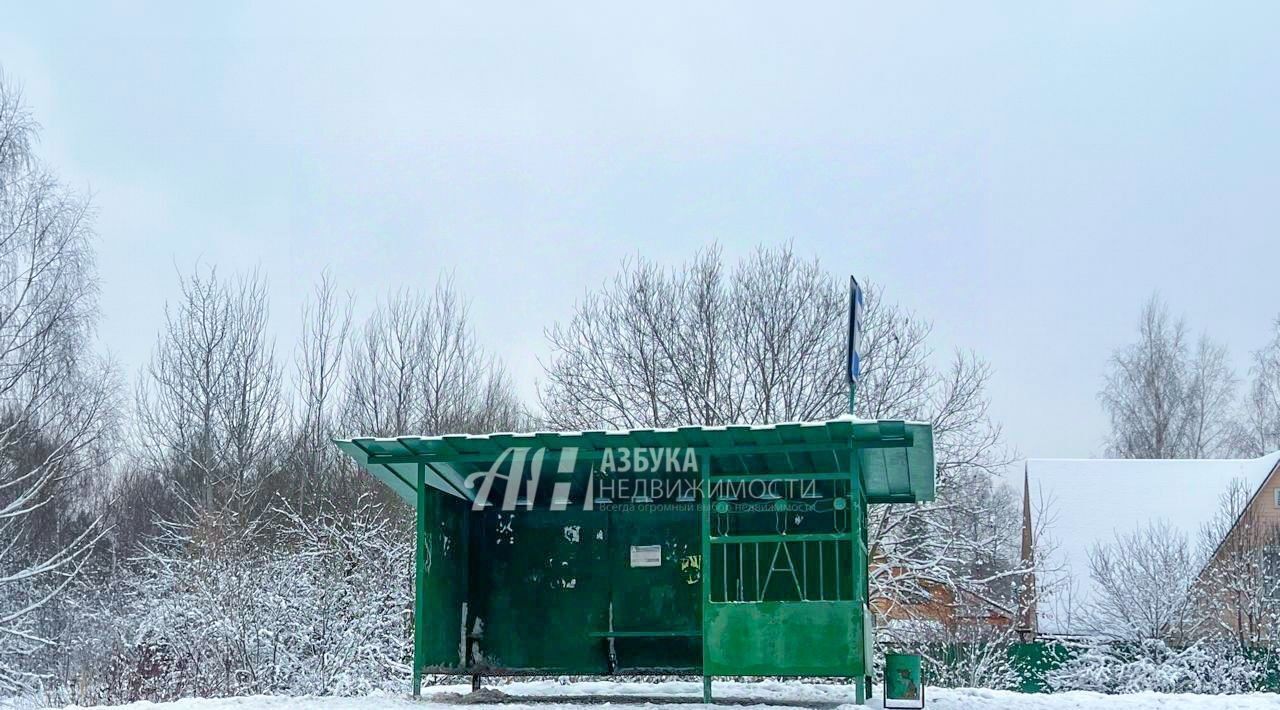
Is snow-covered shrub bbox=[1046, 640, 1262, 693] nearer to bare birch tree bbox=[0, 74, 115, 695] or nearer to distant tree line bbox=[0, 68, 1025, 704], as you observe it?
distant tree line bbox=[0, 68, 1025, 704]

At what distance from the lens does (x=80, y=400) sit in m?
25.7

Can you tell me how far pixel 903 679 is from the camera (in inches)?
472

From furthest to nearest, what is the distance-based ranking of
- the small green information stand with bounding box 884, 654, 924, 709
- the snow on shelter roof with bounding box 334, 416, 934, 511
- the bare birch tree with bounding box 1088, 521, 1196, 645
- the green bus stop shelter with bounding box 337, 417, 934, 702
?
the bare birch tree with bounding box 1088, 521, 1196, 645 < the green bus stop shelter with bounding box 337, 417, 934, 702 < the small green information stand with bounding box 884, 654, 924, 709 < the snow on shelter roof with bounding box 334, 416, 934, 511

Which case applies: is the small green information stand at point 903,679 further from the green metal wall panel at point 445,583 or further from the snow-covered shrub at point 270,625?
the snow-covered shrub at point 270,625

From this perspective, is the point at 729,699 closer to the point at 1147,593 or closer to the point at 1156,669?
the point at 1156,669

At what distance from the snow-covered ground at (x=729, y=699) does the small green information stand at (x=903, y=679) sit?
0.40 m

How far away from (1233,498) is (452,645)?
20.4 meters

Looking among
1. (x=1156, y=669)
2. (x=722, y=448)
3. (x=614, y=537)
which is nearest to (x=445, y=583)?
(x=614, y=537)

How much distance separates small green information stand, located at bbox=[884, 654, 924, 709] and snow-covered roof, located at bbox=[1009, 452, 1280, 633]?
2102 cm

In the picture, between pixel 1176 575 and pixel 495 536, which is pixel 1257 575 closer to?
pixel 1176 575

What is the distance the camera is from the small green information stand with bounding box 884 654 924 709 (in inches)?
471

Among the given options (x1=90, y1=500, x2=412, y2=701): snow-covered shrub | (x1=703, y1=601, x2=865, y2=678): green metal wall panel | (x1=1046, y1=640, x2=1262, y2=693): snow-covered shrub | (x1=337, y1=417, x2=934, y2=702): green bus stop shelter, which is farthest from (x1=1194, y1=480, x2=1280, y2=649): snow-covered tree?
(x1=90, y1=500, x2=412, y2=701): snow-covered shrub

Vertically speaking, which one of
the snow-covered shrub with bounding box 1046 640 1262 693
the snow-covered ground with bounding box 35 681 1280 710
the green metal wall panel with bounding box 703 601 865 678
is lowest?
the snow-covered shrub with bounding box 1046 640 1262 693

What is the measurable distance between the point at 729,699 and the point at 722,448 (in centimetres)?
287
